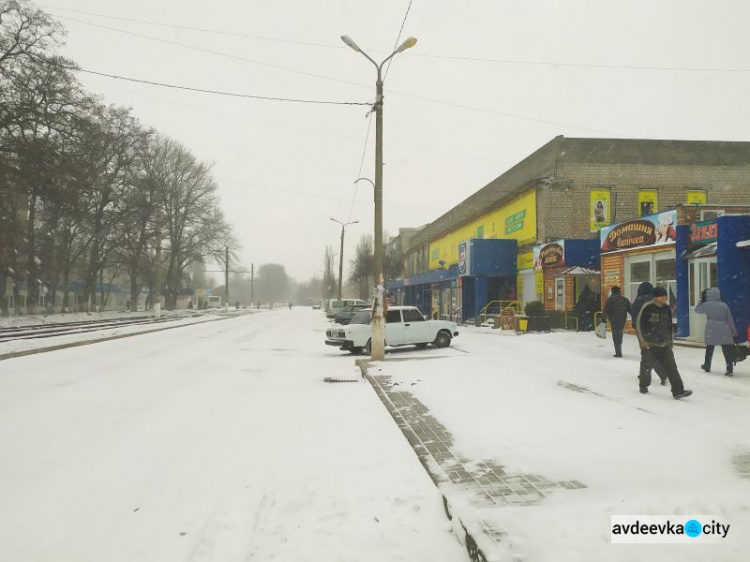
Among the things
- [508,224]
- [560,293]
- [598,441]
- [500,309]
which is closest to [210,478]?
[598,441]

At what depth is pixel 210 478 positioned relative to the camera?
496cm

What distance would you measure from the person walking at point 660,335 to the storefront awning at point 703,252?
926cm

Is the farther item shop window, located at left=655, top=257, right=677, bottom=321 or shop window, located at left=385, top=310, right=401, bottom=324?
shop window, located at left=655, top=257, right=677, bottom=321

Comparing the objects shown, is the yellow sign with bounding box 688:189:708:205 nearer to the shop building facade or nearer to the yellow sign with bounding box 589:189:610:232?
the shop building facade

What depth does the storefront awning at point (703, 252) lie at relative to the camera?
15906 millimetres

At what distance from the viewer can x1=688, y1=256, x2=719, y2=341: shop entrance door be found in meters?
16.5

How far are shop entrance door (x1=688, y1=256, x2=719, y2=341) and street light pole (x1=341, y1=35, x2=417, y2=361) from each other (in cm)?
1018

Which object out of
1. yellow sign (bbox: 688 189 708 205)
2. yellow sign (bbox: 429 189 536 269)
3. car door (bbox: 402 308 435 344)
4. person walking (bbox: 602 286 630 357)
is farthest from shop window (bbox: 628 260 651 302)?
yellow sign (bbox: 688 189 708 205)

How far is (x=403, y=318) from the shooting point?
56.0 ft

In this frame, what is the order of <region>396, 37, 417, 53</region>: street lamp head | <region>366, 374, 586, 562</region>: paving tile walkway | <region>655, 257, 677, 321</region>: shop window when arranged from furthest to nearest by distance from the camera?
<region>655, 257, 677, 321</region>: shop window, <region>396, 37, 417, 53</region>: street lamp head, <region>366, 374, 586, 562</region>: paving tile walkway

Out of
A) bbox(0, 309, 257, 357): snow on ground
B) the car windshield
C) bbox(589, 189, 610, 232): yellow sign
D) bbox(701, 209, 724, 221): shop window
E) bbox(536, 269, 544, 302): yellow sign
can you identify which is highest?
bbox(589, 189, 610, 232): yellow sign

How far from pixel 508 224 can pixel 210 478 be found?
95.4 feet

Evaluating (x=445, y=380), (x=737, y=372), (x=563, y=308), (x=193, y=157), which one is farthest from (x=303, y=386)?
(x=193, y=157)

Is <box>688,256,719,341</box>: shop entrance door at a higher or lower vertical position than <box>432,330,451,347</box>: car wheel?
higher
